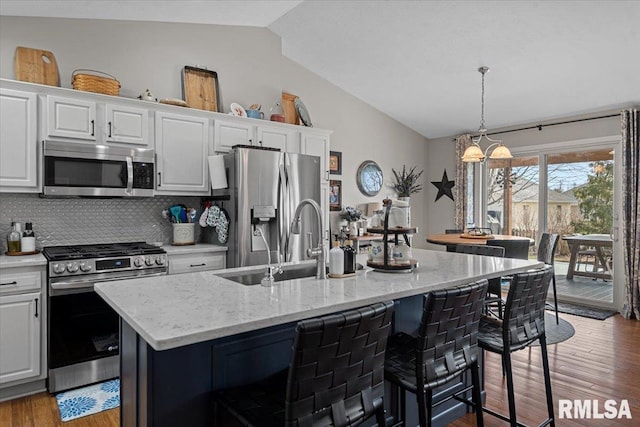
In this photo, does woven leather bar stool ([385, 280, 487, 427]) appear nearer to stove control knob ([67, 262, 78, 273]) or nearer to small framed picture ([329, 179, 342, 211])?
stove control knob ([67, 262, 78, 273])

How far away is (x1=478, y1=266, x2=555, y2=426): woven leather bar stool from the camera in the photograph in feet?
6.62

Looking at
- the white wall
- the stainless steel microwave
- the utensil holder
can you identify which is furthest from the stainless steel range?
the white wall

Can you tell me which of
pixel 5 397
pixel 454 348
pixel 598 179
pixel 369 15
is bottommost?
pixel 5 397

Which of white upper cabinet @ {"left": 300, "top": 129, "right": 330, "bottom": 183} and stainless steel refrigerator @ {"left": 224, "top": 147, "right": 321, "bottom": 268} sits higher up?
white upper cabinet @ {"left": 300, "top": 129, "right": 330, "bottom": 183}

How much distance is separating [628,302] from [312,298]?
463 cm

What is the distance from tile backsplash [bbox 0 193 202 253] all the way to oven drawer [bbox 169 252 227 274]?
0.55 metres

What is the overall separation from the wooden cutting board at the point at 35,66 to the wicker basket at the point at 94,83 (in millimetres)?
153

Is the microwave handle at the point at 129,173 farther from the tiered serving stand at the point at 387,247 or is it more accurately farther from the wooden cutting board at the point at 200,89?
the tiered serving stand at the point at 387,247

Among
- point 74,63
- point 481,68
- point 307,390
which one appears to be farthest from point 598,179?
point 74,63

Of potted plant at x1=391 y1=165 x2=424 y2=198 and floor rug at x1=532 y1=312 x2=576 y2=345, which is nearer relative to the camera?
floor rug at x1=532 y1=312 x2=576 y2=345

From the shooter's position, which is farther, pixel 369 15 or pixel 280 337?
pixel 369 15

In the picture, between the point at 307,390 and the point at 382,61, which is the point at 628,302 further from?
the point at 307,390

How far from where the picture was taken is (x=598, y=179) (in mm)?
5094

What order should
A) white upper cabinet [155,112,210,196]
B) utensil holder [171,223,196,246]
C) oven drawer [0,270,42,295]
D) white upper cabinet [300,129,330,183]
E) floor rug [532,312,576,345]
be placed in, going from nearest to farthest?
oven drawer [0,270,42,295] < white upper cabinet [155,112,210,196] < utensil holder [171,223,196,246] < floor rug [532,312,576,345] < white upper cabinet [300,129,330,183]
